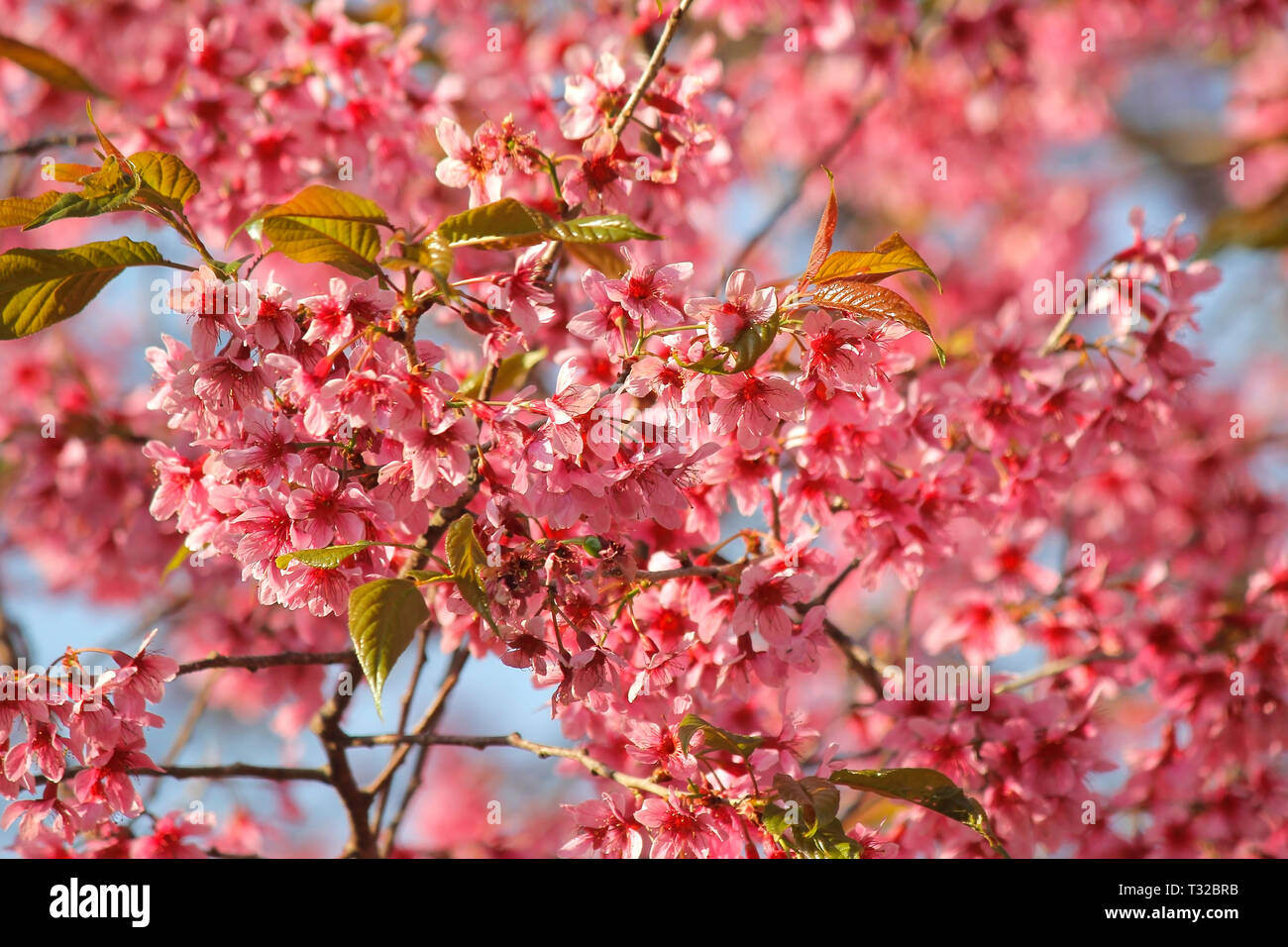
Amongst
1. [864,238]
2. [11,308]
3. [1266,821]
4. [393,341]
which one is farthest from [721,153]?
[864,238]

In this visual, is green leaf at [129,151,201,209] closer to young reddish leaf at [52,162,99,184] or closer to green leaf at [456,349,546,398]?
young reddish leaf at [52,162,99,184]

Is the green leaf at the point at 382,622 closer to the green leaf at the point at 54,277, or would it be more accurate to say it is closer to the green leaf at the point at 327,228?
the green leaf at the point at 327,228

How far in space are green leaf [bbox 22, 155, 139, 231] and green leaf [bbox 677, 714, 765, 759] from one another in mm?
1011

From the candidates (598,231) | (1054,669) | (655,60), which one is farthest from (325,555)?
(1054,669)

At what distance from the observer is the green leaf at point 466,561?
1338 millimetres

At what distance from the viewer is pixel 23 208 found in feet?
4.74

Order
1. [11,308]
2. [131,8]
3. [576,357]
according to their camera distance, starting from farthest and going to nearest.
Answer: [131,8], [576,357], [11,308]

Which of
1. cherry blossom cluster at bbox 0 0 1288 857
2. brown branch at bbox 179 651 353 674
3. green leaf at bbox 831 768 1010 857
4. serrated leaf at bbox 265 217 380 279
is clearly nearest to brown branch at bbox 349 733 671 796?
cherry blossom cluster at bbox 0 0 1288 857

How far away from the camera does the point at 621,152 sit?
5.82 feet

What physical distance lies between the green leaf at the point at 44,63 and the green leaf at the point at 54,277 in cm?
106

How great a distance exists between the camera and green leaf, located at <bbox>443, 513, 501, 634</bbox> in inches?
52.7

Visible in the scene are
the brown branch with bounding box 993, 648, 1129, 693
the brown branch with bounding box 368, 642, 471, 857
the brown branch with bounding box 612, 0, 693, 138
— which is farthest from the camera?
the brown branch with bounding box 993, 648, 1129, 693
